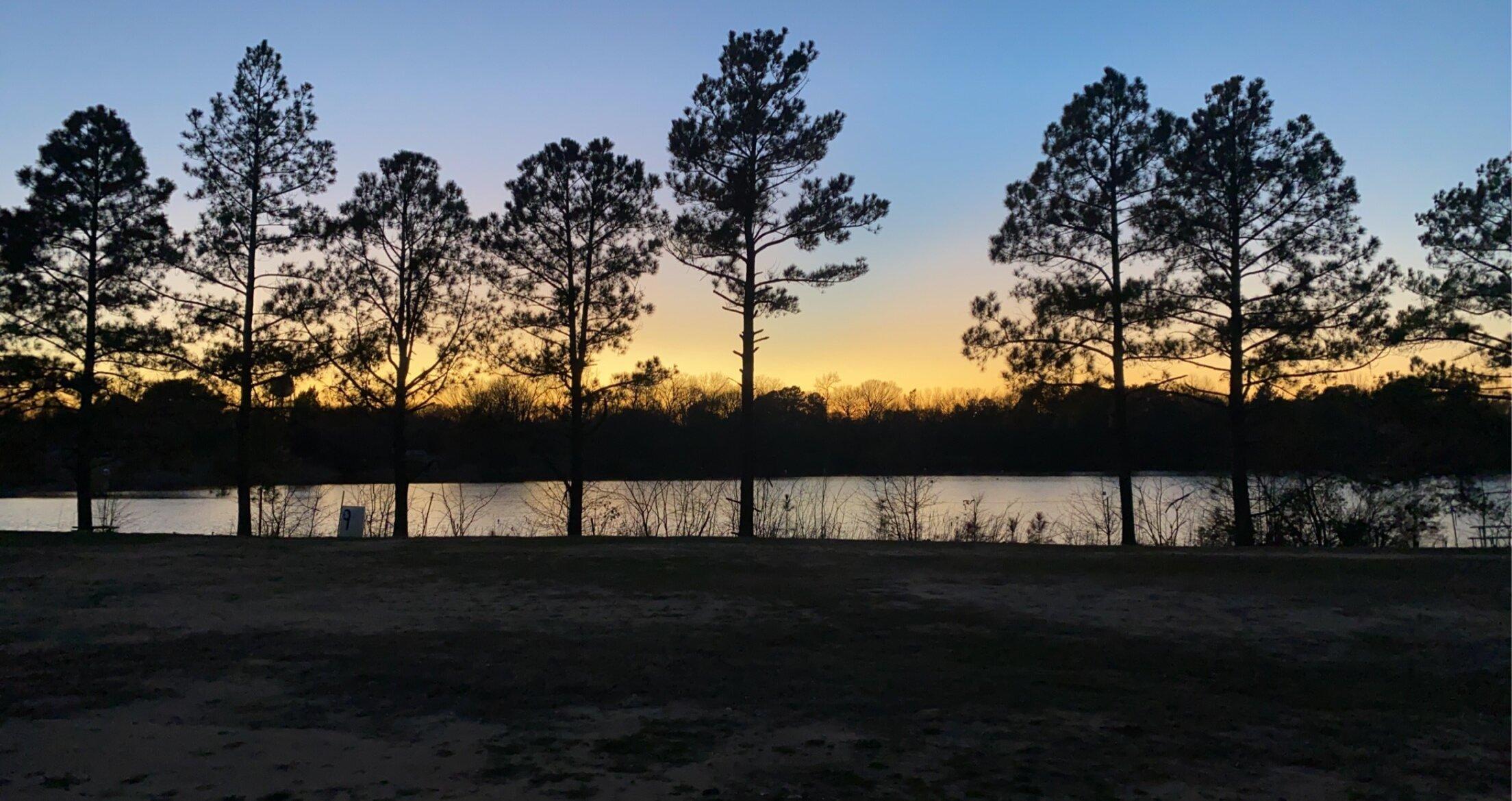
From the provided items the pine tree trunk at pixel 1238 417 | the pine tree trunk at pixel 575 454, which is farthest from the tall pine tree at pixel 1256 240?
the pine tree trunk at pixel 575 454

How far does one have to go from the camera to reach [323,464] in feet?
159

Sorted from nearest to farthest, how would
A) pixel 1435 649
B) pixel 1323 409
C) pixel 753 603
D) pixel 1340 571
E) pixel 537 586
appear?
1. pixel 1435 649
2. pixel 753 603
3. pixel 537 586
4. pixel 1340 571
5. pixel 1323 409

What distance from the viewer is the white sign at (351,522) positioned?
21.0 meters

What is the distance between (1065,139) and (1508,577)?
1206cm

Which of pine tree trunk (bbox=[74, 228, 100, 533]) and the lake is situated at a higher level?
pine tree trunk (bbox=[74, 228, 100, 533])

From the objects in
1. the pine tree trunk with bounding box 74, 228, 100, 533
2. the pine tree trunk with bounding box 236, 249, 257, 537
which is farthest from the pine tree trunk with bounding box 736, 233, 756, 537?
the pine tree trunk with bounding box 74, 228, 100, 533

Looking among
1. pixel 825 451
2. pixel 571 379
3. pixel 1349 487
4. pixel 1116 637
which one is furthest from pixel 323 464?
pixel 1116 637

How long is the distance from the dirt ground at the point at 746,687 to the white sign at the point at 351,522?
9272 mm

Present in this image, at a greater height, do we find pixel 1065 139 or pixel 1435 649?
pixel 1065 139

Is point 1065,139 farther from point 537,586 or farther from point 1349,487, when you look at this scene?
point 537,586

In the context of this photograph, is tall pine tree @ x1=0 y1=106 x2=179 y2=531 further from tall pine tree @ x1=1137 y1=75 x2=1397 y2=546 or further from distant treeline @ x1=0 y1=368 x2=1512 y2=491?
tall pine tree @ x1=1137 y1=75 x2=1397 y2=546

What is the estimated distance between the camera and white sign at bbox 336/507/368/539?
20984 mm

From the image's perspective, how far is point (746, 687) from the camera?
6.12 meters

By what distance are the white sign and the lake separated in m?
2.85
